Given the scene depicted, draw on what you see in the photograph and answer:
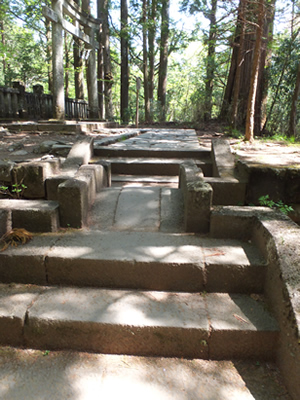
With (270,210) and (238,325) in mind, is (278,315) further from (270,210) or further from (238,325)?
(270,210)

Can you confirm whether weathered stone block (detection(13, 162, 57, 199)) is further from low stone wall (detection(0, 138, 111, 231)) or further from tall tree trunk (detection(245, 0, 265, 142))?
tall tree trunk (detection(245, 0, 265, 142))

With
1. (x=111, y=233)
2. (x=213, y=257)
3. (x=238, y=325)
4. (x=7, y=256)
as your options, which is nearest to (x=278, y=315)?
(x=238, y=325)

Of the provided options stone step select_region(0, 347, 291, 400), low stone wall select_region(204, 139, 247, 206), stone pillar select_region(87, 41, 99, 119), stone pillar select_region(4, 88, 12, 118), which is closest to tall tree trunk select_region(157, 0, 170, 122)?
stone pillar select_region(87, 41, 99, 119)

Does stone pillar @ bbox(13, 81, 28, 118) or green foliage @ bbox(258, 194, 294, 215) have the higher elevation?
stone pillar @ bbox(13, 81, 28, 118)

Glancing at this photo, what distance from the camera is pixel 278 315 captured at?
6.00ft

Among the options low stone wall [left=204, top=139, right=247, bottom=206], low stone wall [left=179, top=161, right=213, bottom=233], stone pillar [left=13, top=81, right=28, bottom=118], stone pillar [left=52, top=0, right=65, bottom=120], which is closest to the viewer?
low stone wall [left=179, top=161, right=213, bottom=233]

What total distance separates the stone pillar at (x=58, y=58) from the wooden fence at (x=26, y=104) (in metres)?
1.70

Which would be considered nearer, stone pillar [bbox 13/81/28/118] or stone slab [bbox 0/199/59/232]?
stone slab [bbox 0/199/59/232]

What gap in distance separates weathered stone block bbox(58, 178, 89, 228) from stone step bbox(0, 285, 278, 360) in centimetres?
87

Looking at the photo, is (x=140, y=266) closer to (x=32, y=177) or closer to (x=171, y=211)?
(x=171, y=211)

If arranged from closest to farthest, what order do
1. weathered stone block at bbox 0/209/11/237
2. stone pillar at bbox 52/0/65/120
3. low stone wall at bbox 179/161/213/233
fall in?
1. weathered stone block at bbox 0/209/11/237
2. low stone wall at bbox 179/161/213/233
3. stone pillar at bbox 52/0/65/120

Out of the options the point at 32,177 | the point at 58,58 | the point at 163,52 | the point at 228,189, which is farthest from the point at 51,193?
the point at 163,52

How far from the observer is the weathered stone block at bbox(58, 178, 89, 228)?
2623 millimetres

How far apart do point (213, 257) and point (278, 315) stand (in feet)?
1.94
